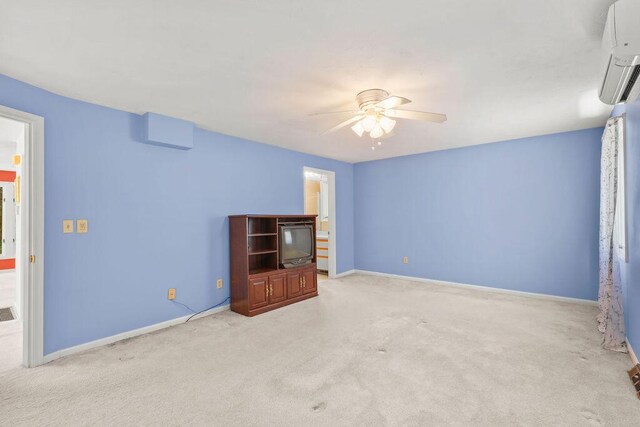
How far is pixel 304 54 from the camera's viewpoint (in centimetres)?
205

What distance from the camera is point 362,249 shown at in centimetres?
629

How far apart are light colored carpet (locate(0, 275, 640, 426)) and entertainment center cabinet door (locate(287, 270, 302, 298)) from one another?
0.66 m

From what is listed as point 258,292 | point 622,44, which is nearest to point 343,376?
point 258,292

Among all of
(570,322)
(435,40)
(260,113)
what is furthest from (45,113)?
(570,322)

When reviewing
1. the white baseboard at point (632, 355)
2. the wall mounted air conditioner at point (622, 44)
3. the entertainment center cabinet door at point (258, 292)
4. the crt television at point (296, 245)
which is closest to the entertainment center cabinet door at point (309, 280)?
the crt television at point (296, 245)

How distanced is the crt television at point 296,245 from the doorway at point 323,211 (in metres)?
1.17

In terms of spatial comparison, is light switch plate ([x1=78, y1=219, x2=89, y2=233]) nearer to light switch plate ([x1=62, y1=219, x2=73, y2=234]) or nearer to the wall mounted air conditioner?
light switch plate ([x1=62, y1=219, x2=73, y2=234])

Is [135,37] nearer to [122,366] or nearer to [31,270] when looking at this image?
[31,270]

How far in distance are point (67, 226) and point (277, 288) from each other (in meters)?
2.38

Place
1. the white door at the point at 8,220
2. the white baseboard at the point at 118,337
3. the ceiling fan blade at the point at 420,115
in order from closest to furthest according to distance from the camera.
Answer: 1. the ceiling fan blade at the point at 420,115
2. the white baseboard at the point at 118,337
3. the white door at the point at 8,220

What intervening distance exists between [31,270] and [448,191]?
17.7ft

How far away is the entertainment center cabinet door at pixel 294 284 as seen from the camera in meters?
4.26

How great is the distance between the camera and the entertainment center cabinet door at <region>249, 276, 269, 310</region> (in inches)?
148

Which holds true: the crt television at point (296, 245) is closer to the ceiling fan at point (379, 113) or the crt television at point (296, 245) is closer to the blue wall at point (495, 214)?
the blue wall at point (495, 214)
